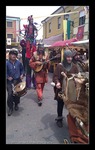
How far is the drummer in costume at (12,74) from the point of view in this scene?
5.70 m

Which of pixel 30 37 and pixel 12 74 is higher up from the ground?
pixel 30 37

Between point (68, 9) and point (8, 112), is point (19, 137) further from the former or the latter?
point (68, 9)

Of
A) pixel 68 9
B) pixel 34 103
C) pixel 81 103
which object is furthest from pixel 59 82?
pixel 68 9

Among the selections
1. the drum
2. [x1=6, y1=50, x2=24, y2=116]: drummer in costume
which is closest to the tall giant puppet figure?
Result: [x1=6, y1=50, x2=24, y2=116]: drummer in costume

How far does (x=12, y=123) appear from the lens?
5059 mm

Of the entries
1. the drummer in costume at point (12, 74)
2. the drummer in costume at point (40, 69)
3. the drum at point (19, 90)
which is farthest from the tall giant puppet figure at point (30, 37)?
the drum at point (19, 90)

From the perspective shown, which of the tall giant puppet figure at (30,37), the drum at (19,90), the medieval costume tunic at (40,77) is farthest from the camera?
the tall giant puppet figure at (30,37)

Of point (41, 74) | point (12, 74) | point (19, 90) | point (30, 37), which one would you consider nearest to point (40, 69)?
point (41, 74)

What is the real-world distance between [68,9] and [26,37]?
12178mm

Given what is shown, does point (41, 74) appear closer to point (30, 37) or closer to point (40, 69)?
point (40, 69)

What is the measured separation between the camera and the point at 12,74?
19.3 feet

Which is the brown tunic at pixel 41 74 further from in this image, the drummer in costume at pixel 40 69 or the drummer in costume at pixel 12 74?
the drummer in costume at pixel 12 74
